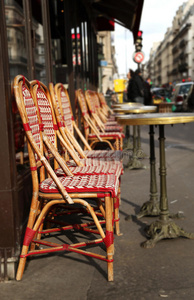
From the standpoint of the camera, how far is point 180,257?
3.06m

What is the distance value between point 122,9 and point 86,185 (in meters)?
7.86

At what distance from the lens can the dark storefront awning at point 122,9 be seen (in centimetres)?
865

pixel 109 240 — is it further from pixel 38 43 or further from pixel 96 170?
pixel 38 43

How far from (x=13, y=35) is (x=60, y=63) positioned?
2.81 meters

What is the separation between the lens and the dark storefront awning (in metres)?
8.65

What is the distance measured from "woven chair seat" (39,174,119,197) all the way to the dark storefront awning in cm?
600

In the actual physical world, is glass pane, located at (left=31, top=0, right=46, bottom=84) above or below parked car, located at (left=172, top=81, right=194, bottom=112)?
above

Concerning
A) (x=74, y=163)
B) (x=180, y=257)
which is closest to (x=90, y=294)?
(x=180, y=257)

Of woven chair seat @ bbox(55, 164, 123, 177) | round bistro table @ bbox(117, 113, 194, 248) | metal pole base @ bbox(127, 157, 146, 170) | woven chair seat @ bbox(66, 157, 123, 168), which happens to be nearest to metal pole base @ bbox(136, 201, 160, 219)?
round bistro table @ bbox(117, 113, 194, 248)

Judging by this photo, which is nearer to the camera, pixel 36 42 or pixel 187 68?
pixel 36 42

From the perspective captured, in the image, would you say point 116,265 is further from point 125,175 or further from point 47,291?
point 125,175

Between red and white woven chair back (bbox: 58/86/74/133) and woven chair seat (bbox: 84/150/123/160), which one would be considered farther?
red and white woven chair back (bbox: 58/86/74/133)

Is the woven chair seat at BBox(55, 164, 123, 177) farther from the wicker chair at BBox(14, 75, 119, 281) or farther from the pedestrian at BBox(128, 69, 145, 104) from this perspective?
the pedestrian at BBox(128, 69, 145, 104)

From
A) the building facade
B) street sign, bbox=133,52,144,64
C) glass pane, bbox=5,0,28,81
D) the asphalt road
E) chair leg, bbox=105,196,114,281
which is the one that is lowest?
the asphalt road
